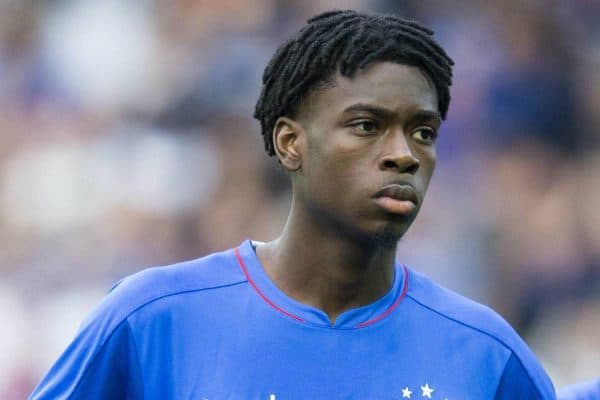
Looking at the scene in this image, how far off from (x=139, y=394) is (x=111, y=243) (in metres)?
4.19

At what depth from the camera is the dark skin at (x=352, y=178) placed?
3756mm

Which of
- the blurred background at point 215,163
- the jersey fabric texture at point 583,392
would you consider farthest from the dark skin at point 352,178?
the blurred background at point 215,163

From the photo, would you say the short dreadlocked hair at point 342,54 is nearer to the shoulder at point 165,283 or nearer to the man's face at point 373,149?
the man's face at point 373,149

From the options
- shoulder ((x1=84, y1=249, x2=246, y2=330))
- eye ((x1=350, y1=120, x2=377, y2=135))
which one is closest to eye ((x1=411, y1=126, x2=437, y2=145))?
eye ((x1=350, y1=120, x2=377, y2=135))

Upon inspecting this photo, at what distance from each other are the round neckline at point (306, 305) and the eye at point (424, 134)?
510 mm

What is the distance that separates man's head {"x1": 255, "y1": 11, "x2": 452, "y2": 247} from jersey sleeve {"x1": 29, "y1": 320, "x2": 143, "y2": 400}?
678 millimetres

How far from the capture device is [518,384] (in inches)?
159

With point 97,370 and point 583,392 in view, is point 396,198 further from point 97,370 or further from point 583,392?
point 583,392

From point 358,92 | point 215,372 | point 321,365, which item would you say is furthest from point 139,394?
point 358,92

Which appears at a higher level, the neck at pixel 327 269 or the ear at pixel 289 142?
the ear at pixel 289 142

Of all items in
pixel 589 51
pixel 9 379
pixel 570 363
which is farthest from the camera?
pixel 589 51

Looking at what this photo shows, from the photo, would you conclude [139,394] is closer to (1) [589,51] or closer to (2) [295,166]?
(2) [295,166]

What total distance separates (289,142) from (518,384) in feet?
3.35

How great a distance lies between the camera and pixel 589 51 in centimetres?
917
